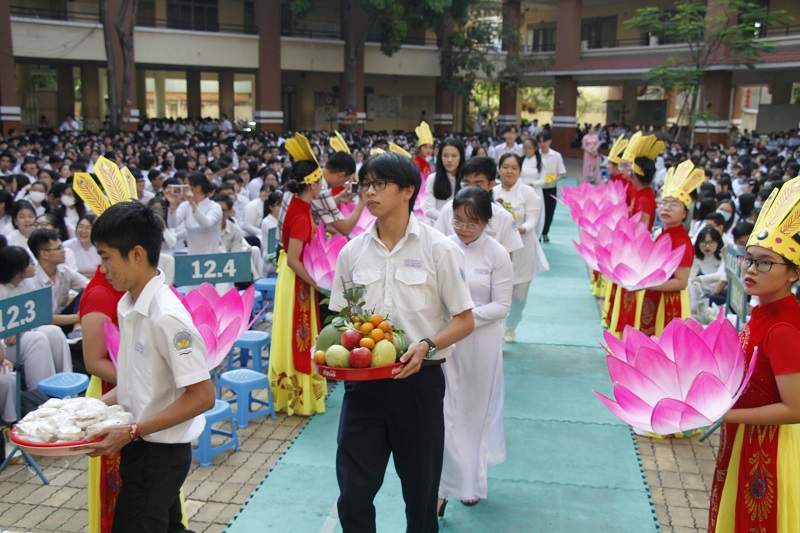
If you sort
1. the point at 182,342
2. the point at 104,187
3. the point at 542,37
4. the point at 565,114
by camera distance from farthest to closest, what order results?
1. the point at 542,37
2. the point at 565,114
3. the point at 104,187
4. the point at 182,342

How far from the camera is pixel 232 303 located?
3223mm

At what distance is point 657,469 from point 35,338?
12.1 ft

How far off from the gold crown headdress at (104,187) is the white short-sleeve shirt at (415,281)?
1.20m

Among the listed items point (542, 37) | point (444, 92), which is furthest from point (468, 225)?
point (542, 37)

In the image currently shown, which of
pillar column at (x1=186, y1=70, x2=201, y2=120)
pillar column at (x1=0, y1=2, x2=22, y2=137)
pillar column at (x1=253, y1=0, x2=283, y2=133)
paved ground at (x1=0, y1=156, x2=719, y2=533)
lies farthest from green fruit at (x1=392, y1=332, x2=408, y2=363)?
pillar column at (x1=186, y1=70, x2=201, y2=120)

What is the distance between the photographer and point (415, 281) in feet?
8.66

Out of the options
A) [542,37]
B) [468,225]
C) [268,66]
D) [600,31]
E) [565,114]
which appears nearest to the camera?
[468,225]

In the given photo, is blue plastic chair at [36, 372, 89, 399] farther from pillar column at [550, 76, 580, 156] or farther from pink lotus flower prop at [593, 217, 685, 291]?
pillar column at [550, 76, 580, 156]

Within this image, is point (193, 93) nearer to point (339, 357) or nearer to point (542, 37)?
point (542, 37)

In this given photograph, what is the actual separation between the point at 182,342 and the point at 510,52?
2720 centimetres

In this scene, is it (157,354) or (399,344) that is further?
(399,344)

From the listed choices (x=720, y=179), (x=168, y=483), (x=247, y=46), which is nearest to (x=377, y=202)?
(x=168, y=483)

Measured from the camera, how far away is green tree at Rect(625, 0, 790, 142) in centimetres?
1888

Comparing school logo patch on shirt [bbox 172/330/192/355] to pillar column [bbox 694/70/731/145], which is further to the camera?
pillar column [bbox 694/70/731/145]
